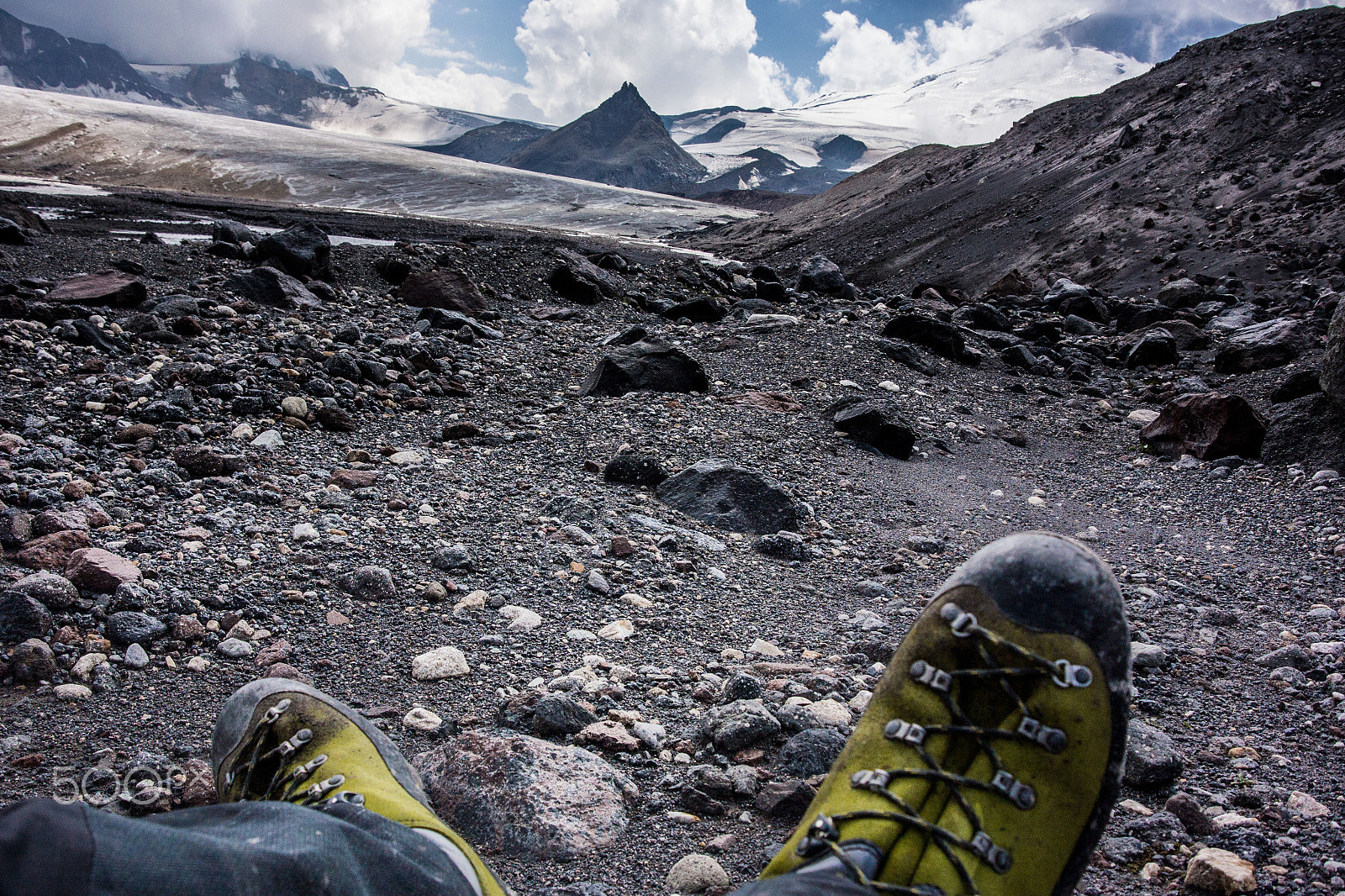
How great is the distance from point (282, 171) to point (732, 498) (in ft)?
185

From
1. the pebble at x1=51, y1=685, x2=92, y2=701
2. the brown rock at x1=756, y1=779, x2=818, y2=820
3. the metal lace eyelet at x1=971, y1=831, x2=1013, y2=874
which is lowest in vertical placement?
the pebble at x1=51, y1=685, x2=92, y2=701

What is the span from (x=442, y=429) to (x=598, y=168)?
394 feet

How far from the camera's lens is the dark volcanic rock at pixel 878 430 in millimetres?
4414

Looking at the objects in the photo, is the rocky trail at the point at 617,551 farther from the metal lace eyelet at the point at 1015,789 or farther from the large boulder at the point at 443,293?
the large boulder at the point at 443,293

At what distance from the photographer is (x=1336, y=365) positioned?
14.1 feet

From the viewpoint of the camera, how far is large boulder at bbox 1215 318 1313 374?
626 cm

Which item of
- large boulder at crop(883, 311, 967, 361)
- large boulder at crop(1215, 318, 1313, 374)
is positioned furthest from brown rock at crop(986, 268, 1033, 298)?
large boulder at crop(883, 311, 967, 361)

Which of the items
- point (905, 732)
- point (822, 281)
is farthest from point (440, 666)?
point (822, 281)

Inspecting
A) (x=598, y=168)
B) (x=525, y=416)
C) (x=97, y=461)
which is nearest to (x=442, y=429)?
(x=525, y=416)

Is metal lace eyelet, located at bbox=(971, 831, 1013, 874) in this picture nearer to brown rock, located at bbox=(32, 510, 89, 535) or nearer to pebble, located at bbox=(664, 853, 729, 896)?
pebble, located at bbox=(664, 853, 729, 896)

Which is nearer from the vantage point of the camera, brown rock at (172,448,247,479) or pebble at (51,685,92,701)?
pebble at (51,685,92,701)

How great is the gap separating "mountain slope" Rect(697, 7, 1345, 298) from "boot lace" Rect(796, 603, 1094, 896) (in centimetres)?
1114

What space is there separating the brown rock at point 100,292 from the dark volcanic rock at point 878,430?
17.3 feet

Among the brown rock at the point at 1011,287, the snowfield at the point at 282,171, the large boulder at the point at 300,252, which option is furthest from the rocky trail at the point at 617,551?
the snowfield at the point at 282,171
